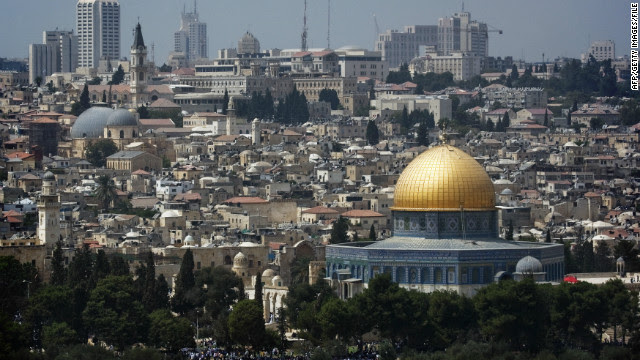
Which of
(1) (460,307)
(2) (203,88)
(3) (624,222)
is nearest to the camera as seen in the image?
(1) (460,307)

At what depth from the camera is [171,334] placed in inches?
2386

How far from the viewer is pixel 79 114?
132000 millimetres

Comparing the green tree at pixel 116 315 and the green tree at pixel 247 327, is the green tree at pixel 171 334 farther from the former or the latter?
the green tree at pixel 247 327

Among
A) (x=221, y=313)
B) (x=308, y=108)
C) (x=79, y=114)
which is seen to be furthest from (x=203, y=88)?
(x=221, y=313)

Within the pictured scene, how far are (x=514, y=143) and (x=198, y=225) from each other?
136 feet

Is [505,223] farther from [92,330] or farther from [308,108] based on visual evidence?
[308,108]

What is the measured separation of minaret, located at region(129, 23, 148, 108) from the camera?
141250mm

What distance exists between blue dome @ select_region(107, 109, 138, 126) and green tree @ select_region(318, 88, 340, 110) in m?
33.6

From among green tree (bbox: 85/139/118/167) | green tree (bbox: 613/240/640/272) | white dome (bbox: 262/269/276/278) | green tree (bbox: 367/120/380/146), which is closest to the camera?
green tree (bbox: 613/240/640/272)

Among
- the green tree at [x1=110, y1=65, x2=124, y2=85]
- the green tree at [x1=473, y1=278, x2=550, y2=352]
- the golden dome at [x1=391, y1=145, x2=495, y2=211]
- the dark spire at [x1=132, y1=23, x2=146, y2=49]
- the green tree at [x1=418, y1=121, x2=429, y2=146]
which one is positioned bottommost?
the green tree at [x1=473, y1=278, x2=550, y2=352]

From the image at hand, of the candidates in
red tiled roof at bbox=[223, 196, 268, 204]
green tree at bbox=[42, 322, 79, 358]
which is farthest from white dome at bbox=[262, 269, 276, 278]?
red tiled roof at bbox=[223, 196, 268, 204]

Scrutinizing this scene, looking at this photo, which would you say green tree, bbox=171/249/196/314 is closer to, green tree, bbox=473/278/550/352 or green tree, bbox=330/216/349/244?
green tree, bbox=330/216/349/244

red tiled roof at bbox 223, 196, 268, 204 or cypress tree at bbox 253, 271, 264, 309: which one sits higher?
red tiled roof at bbox 223, 196, 268, 204

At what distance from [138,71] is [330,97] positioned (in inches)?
775
